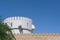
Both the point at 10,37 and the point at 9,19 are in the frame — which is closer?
the point at 10,37

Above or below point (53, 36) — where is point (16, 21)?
above

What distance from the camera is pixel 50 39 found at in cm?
3158

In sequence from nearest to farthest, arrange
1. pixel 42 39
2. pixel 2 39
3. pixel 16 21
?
pixel 2 39, pixel 42 39, pixel 16 21

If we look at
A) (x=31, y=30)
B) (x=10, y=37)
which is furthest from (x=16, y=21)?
(x=10, y=37)

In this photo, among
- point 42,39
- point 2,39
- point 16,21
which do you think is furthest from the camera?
point 16,21

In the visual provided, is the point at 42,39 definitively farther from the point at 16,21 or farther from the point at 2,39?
the point at 2,39

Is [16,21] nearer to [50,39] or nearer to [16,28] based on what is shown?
[16,28]

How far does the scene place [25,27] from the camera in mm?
38219

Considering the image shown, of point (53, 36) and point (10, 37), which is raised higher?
point (53, 36)

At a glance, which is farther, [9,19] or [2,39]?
[9,19]

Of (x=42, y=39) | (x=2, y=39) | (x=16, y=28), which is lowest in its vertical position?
(x=2, y=39)

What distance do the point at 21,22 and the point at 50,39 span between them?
7320 mm

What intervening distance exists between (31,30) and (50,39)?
8.21 m

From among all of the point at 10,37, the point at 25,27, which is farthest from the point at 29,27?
the point at 10,37
